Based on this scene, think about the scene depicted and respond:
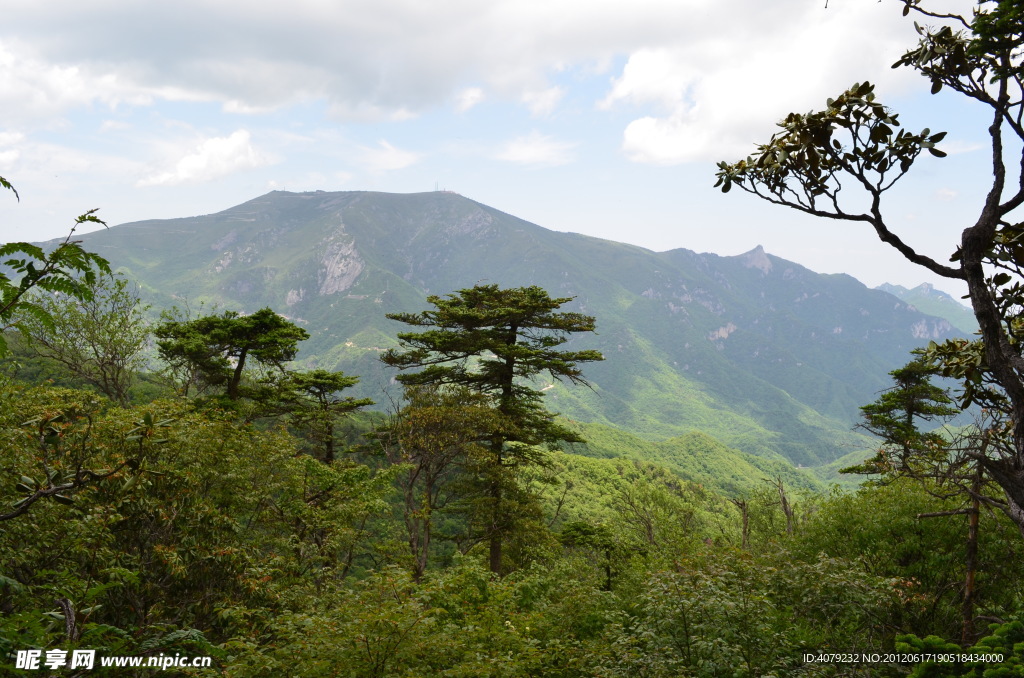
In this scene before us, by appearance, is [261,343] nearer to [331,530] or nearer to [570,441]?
[331,530]

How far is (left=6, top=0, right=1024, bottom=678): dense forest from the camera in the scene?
457 cm

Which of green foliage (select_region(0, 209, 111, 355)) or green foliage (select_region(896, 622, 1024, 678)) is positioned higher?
green foliage (select_region(0, 209, 111, 355))

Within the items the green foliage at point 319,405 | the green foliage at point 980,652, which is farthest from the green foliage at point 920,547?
the green foliage at point 319,405

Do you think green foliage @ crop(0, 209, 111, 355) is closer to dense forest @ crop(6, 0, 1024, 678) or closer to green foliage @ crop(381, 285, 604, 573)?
dense forest @ crop(6, 0, 1024, 678)

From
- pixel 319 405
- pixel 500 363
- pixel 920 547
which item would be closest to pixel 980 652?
pixel 920 547

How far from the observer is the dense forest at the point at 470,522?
457 centimetres

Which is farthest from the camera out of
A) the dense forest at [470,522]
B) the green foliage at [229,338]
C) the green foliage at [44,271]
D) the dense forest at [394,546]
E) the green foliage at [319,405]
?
the green foliage at [319,405]

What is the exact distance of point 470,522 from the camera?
21.2 metres

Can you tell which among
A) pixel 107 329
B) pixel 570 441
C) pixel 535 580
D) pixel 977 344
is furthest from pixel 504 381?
pixel 977 344

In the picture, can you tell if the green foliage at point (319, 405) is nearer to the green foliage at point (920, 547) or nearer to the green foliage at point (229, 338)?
the green foliage at point (229, 338)

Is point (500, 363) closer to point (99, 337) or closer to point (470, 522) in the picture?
point (470, 522)

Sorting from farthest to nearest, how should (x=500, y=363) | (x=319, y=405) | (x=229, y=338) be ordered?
1. (x=319, y=405)
2. (x=500, y=363)
3. (x=229, y=338)

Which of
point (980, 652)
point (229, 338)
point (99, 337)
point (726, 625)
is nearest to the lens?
point (980, 652)

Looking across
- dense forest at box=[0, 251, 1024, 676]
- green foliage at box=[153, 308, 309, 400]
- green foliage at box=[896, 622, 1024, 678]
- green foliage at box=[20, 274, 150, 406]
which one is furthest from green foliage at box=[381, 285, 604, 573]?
green foliage at box=[896, 622, 1024, 678]
